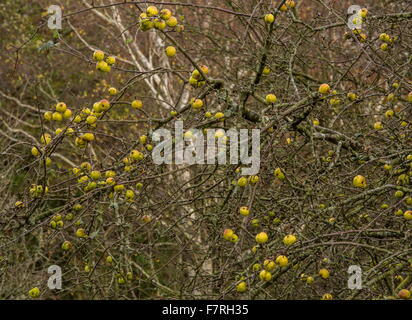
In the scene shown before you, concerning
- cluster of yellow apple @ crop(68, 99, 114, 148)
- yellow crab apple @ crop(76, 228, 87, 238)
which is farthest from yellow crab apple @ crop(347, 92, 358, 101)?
yellow crab apple @ crop(76, 228, 87, 238)

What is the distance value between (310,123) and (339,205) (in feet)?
1.58

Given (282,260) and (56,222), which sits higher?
(56,222)

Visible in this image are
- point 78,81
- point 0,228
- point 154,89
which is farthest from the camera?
point 78,81

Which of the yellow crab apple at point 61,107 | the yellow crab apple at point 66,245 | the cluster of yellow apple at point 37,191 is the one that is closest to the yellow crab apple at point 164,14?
the yellow crab apple at point 61,107

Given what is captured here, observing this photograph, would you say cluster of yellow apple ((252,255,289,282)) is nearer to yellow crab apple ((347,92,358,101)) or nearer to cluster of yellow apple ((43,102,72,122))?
yellow crab apple ((347,92,358,101))

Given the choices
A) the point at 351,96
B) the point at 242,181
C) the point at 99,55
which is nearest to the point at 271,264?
the point at 242,181

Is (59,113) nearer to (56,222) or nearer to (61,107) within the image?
(61,107)

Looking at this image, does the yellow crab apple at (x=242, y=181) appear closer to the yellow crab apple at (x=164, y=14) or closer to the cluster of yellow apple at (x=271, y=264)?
the cluster of yellow apple at (x=271, y=264)

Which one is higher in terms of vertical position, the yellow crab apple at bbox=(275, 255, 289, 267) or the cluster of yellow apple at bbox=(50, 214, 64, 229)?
the cluster of yellow apple at bbox=(50, 214, 64, 229)

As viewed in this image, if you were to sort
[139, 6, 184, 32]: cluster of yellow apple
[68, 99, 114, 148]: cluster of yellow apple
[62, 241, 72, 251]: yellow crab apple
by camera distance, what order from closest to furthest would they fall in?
[139, 6, 184, 32]: cluster of yellow apple
[68, 99, 114, 148]: cluster of yellow apple
[62, 241, 72, 251]: yellow crab apple

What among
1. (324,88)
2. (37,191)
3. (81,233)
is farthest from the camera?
(81,233)

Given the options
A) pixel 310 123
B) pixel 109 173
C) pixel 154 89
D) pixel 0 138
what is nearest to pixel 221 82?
pixel 310 123

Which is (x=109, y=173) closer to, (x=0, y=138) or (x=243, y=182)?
(x=243, y=182)
